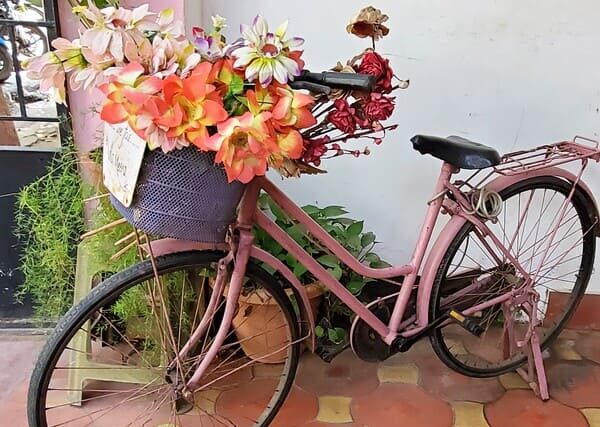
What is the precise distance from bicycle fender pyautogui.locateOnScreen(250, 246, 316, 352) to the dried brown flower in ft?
1.62

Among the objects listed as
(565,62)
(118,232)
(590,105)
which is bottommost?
(118,232)

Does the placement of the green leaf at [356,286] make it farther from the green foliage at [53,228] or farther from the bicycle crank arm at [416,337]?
the green foliage at [53,228]

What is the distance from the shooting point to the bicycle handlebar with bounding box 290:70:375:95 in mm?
1127

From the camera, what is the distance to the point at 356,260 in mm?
1604

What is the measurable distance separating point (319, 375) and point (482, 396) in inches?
18.8

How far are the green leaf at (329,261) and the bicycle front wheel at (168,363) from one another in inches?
6.9

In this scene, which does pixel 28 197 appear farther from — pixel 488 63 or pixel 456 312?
pixel 488 63

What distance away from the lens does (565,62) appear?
6.09 ft

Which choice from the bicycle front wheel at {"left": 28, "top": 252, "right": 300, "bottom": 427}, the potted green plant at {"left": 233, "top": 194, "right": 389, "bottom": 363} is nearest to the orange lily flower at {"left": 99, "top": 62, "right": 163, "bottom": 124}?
the bicycle front wheel at {"left": 28, "top": 252, "right": 300, "bottom": 427}

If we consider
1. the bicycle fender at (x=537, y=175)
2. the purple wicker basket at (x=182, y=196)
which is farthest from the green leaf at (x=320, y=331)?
the purple wicker basket at (x=182, y=196)

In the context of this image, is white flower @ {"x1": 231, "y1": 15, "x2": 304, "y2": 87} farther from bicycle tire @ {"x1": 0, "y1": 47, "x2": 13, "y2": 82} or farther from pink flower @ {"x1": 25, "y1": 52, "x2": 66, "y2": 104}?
bicycle tire @ {"x1": 0, "y1": 47, "x2": 13, "y2": 82}

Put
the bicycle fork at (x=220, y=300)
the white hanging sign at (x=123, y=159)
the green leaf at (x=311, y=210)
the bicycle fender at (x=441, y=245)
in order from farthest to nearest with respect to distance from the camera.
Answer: the green leaf at (x=311, y=210) → the bicycle fender at (x=441, y=245) → the bicycle fork at (x=220, y=300) → the white hanging sign at (x=123, y=159)

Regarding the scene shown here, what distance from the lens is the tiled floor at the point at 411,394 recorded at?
70.5 inches

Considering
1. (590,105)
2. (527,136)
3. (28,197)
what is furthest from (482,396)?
(28,197)
